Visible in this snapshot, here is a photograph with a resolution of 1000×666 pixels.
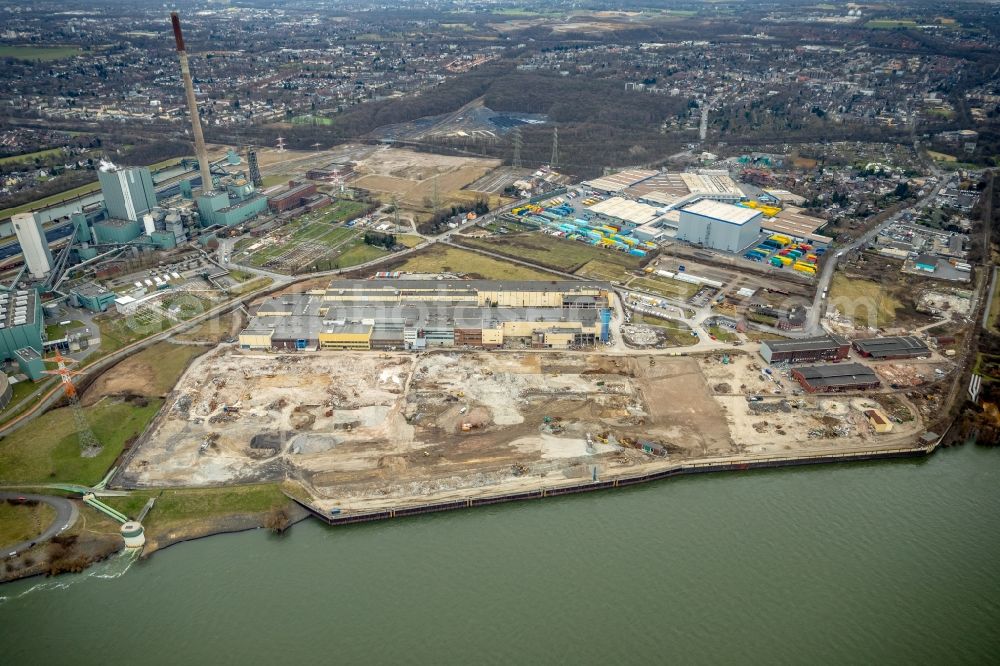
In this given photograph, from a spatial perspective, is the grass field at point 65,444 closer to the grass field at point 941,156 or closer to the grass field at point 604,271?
the grass field at point 604,271

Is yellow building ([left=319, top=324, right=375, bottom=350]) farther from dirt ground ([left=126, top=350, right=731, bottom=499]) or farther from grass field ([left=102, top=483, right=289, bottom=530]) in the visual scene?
grass field ([left=102, top=483, right=289, bottom=530])

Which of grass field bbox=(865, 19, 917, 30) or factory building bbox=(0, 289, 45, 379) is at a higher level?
grass field bbox=(865, 19, 917, 30)

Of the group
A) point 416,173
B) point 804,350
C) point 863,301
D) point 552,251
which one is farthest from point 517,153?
point 804,350

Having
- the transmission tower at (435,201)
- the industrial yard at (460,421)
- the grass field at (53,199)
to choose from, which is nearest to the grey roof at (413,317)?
the industrial yard at (460,421)

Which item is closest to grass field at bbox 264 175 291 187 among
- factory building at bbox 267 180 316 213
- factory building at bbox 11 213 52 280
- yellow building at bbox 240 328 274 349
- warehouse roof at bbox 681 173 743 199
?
factory building at bbox 267 180 316 213

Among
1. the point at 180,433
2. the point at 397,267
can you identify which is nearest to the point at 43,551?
the point at 180,433

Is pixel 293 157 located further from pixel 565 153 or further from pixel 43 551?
pixel 43 551
